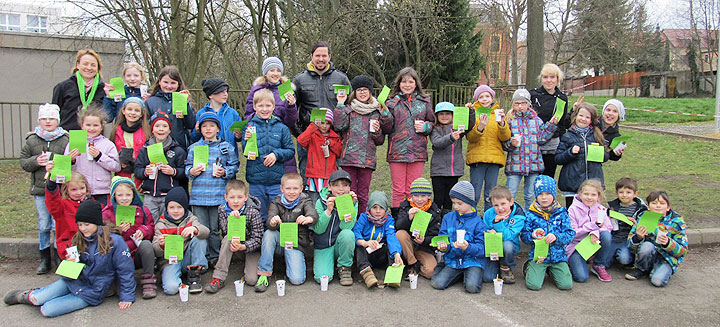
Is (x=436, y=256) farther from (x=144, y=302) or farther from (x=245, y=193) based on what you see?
(x=144, y=302)

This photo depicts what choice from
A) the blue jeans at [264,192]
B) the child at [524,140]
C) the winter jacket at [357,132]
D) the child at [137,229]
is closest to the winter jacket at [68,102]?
the child at [137,229]

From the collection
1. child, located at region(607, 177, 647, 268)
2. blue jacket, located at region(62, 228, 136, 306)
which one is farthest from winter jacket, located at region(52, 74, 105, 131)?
child, located at region(607, 177, 647, 268)

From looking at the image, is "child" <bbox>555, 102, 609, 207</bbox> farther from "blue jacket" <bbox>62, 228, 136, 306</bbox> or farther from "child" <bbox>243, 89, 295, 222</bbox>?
"blue jacket" <bbox>62, 228, 136, 306</bbox>

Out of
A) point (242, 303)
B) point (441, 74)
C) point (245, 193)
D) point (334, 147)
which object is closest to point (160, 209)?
point (245, 193)

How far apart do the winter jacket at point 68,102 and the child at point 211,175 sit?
1.40 meters

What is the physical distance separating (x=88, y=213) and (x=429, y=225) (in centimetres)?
309

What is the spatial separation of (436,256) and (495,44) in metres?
42.7

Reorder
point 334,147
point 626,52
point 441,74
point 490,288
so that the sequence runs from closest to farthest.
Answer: point 490,288
point 334,147
point 441,74
point 626,52

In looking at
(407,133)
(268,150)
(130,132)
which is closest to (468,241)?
(407,133)

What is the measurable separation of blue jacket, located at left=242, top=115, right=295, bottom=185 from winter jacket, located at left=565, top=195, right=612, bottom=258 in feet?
9.80

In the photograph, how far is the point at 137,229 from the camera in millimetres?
4930

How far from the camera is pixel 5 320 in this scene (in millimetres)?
4117

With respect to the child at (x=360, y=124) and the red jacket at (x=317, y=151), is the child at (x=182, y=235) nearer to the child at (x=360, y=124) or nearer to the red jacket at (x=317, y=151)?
the red jacket at (x=317, y=151)

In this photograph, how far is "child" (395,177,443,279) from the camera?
515 centimetres
